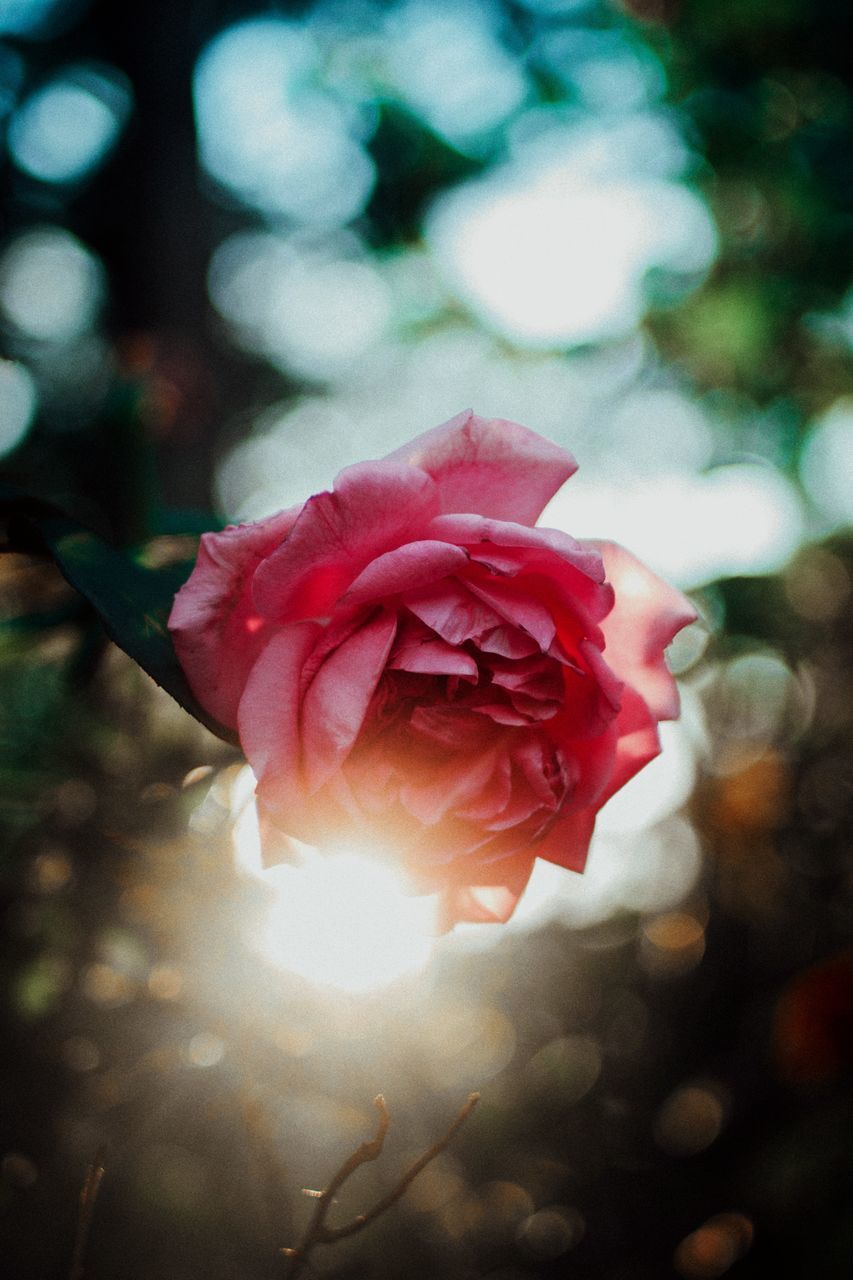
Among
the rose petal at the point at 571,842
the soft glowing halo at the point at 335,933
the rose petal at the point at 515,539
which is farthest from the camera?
the soft glowing halo at the point at 335,933

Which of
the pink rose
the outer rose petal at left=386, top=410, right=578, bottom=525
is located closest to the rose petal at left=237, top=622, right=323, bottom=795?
the pink rose

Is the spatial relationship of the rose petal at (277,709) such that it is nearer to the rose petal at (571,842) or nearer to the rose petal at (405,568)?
the rose petal at (405,568)

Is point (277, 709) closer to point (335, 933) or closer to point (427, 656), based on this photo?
point (427, 656)

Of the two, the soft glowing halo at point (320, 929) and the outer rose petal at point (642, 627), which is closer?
the outer rose petal at point (642, 627)

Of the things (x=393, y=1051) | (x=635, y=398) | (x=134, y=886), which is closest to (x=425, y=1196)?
(x=393, y=1051)

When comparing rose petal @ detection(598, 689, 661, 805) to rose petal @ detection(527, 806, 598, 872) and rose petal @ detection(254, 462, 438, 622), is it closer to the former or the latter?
rose petal @ detection(527, 806, 598, 872)

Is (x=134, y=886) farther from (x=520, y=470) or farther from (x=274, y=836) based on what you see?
(x=520, y=470)

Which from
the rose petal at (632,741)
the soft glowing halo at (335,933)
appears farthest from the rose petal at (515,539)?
the soft glowing halo at (335,933)

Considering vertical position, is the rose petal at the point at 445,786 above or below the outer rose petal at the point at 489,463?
below
